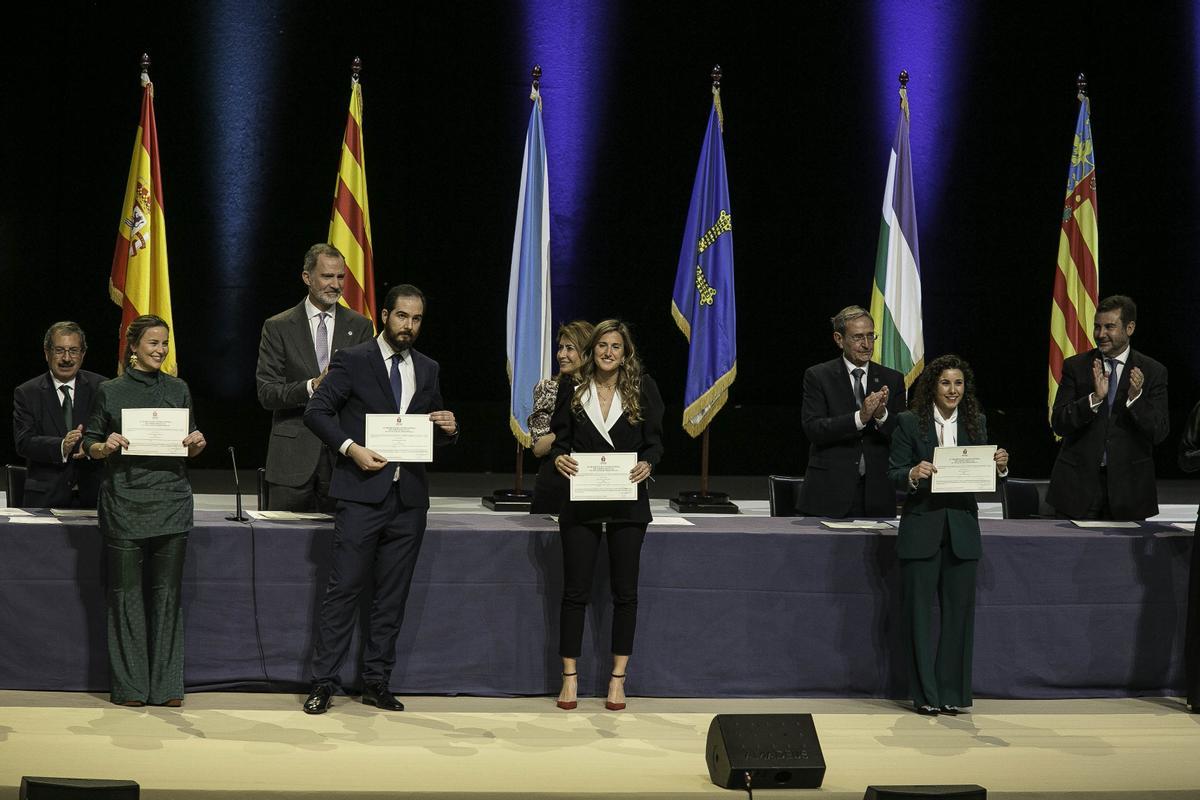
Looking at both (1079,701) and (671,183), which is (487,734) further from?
(671,183)

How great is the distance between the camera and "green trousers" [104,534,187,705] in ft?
14.5

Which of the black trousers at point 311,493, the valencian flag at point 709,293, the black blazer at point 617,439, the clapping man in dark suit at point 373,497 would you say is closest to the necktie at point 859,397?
the black blazer at point 617,439

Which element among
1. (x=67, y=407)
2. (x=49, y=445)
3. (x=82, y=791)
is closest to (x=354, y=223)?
(x=67, y=407)

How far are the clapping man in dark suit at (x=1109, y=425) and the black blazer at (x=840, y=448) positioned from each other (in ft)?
2.32

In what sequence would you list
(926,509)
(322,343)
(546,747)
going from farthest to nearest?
(322,343) → (926,509) → (546,747)

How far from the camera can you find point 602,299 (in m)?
9.72

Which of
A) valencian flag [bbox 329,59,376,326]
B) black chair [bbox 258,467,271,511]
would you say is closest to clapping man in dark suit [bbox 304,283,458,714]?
black chair [bbox 258,467,271,511]

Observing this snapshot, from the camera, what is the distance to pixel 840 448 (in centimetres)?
534

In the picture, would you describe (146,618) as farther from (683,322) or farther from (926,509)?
(683,322)

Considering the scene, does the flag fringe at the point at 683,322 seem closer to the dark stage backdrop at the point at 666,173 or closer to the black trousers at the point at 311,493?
the dark stage backdrop at the point at 666,173

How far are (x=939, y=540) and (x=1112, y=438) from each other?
1.13 m

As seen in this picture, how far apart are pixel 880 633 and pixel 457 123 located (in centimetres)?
593

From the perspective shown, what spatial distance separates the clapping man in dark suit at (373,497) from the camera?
14.5 ft

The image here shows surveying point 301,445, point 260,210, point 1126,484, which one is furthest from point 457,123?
point 1126,484
